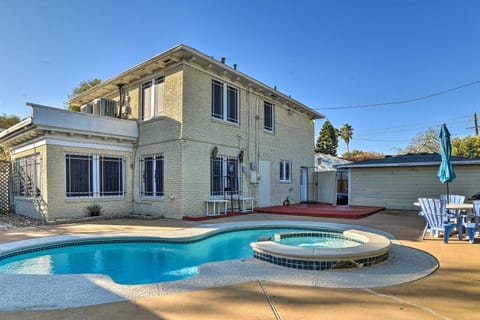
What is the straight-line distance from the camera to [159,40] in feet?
48.5

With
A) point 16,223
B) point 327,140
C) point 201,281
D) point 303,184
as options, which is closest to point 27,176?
point 16,223

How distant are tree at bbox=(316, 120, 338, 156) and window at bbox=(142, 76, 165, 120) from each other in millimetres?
31781

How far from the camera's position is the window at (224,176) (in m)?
11.9

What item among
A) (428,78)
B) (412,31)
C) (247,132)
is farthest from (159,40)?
(428,78)

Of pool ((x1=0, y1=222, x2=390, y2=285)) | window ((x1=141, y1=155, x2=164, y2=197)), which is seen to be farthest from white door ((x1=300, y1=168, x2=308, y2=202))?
window ((x1=141, y1=155, x2=164, y2=197))

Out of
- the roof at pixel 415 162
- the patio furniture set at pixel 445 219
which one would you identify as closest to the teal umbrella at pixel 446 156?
the patio furniture set at pixel 445 219

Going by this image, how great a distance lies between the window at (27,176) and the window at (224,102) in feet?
22.9

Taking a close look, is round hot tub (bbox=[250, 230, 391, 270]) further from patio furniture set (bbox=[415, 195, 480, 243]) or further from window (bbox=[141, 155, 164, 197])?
window (bbox=[141, 155, 164, 197])

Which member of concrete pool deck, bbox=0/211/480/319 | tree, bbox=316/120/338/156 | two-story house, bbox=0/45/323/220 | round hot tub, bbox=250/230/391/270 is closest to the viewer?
concrete pool deck, bbox=0/211/480/319

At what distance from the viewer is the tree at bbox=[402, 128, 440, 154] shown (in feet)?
119

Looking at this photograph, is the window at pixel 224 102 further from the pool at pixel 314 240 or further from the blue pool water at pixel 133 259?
the pool at pixel 314 240

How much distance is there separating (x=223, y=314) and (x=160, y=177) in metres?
8.97

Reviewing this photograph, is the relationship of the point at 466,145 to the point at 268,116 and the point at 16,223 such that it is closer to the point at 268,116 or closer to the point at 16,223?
the point at 268,116

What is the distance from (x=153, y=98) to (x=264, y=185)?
6596mm
